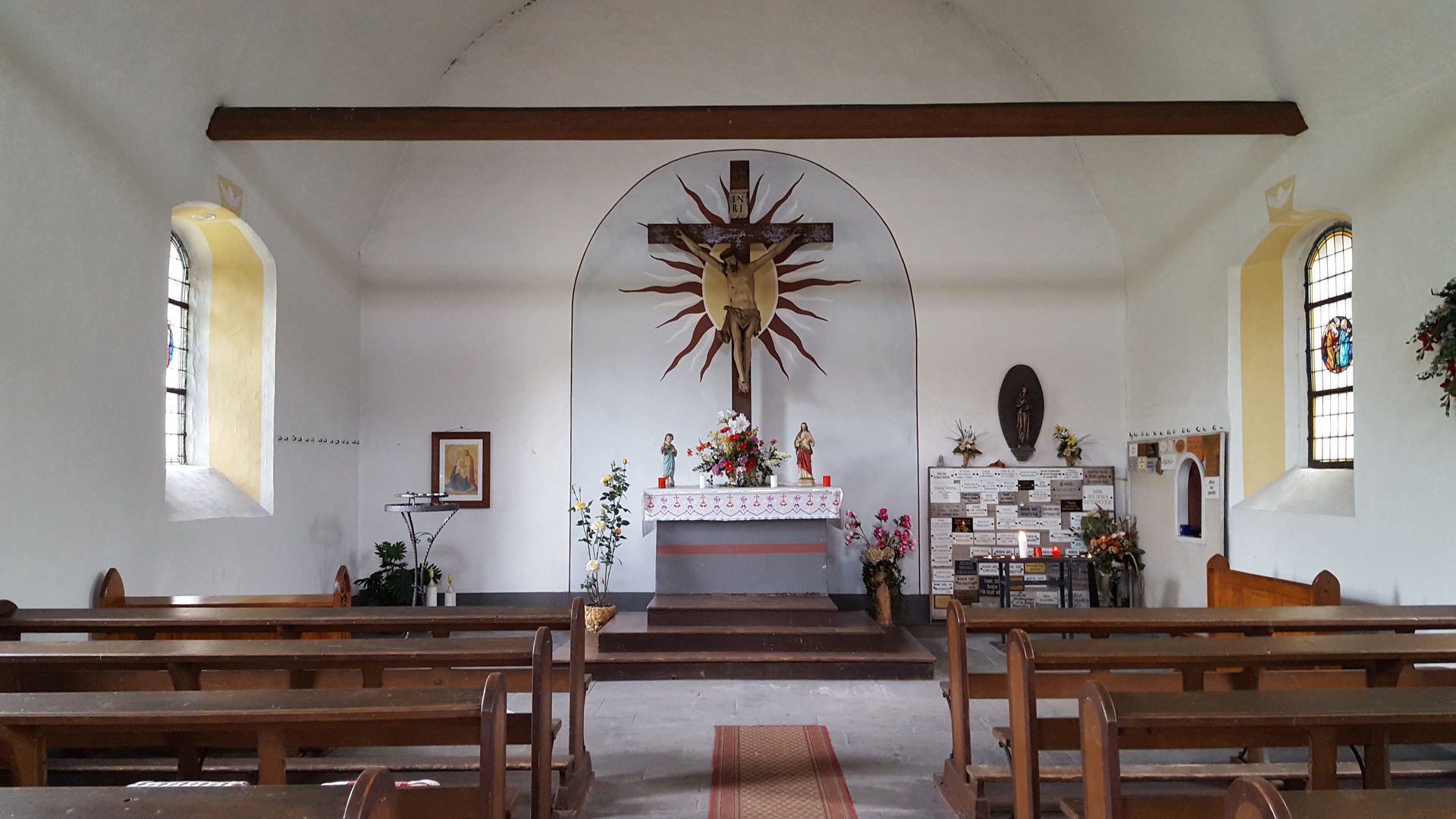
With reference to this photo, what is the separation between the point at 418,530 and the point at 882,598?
14.8ft

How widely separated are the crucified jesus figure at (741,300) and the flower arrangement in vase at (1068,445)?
3063mm

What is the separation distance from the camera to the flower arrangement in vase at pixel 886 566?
9016 millimetres

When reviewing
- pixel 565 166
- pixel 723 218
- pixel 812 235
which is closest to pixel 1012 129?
pixel 812 235

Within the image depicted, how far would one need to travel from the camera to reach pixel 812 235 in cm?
967

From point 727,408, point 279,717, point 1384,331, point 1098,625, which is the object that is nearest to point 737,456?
point 727,408

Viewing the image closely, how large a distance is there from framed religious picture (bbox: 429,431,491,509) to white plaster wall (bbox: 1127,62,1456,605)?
21.6 feet

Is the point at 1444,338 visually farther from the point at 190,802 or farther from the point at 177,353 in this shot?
the point at 177,353

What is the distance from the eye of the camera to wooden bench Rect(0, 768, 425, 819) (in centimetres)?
178

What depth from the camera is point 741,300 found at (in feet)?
31.4

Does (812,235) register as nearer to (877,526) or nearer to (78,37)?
(877,526)

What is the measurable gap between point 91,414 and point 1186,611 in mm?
5759

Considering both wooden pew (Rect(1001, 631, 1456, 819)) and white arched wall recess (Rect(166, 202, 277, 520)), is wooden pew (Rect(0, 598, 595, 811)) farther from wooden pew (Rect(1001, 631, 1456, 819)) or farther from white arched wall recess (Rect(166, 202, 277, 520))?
white arched wall recess (Rect(166, 202, 277, 520))

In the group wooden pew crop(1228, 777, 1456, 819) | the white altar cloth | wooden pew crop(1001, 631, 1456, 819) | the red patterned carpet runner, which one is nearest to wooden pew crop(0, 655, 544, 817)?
the red patterned carpet runner

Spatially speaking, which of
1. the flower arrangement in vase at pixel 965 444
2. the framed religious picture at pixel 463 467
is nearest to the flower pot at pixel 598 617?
the framed religious picture at pixel 463 467
